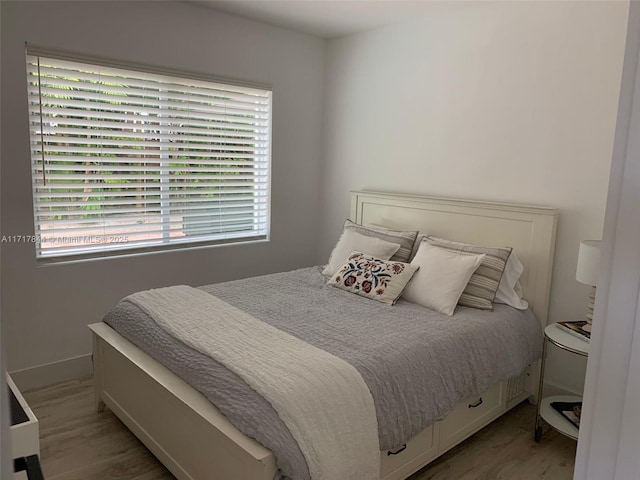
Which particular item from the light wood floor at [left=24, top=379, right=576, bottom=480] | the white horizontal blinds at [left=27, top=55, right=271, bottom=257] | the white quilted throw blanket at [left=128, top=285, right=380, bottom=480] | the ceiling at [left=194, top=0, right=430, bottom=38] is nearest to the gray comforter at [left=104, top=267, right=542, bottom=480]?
the white quilted throw blanket at [left=128, top=285, right=380, bottom=480]

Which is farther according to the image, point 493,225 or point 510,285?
point 493,225

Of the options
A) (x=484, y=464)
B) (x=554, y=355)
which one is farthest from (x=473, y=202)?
(x=484, y=464)

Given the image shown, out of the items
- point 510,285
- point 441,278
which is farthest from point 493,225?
point 441,278

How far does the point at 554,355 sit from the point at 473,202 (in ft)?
3.51

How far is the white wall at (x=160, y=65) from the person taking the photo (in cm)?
286

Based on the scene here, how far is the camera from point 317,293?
3061 millimetres

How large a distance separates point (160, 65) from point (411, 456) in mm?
2848

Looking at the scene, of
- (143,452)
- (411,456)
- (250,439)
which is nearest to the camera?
(250,439)

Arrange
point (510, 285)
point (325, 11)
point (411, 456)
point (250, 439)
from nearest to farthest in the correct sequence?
point (250, 439), point (411, 456), point (510, 285), point (325, 11)

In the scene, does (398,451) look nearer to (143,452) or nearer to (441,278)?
(441,278)

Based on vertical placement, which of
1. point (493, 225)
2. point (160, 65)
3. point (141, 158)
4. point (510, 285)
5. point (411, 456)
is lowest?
point (411, 456)

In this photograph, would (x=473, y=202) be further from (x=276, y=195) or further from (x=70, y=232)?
(x=70, y=232)

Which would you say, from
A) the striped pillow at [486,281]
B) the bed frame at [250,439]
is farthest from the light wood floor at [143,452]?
the striped pillow at [486,281]

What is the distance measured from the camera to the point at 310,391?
1.83 metres
